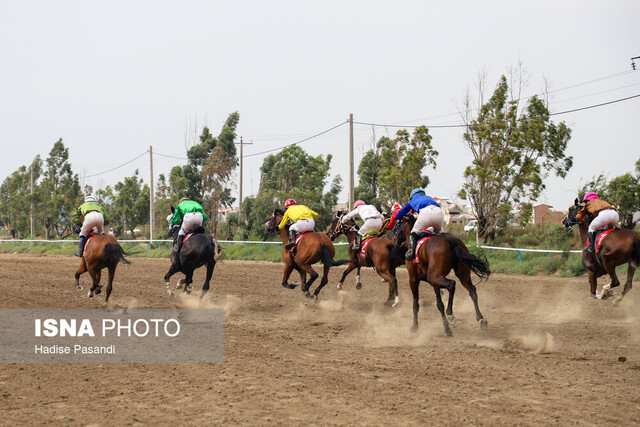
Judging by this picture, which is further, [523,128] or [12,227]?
[12,227]

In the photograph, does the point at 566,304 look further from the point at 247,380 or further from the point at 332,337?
the point at 247,380

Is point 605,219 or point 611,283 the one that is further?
point 605,219

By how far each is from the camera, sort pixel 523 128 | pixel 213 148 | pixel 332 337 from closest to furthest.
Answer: pixel 332 337 < pixel 523 128 < pixel 213 148

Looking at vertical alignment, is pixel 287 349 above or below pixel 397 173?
below

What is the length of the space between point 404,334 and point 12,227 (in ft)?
222

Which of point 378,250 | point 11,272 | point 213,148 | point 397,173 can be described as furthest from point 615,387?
point 213,148

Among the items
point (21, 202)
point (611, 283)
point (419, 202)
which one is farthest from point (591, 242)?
point (21, 202)

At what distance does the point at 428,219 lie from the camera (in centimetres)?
1195

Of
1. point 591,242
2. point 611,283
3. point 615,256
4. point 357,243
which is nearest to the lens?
point 615,256

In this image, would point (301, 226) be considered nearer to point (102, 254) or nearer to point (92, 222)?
point (102, 254)

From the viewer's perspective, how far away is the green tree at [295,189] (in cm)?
3978

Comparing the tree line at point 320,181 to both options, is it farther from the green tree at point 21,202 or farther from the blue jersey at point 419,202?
the blue jersey at point 419,202

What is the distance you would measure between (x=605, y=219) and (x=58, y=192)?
2234 inches

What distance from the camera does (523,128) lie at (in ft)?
99.4
